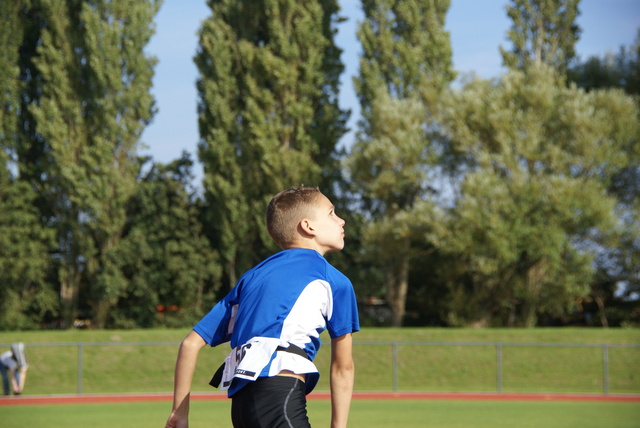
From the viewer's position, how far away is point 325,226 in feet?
11.1

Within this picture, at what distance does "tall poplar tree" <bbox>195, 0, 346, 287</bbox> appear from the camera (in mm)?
37938

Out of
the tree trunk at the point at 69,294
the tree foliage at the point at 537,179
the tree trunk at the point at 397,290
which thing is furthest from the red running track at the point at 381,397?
the tree trunk at the point at 69,294

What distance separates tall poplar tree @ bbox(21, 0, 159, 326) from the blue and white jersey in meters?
34.4

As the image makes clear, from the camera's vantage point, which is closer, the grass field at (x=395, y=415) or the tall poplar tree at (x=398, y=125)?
the grass field at (x=395, y=415)

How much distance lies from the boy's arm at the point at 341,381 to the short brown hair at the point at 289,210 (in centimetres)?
48

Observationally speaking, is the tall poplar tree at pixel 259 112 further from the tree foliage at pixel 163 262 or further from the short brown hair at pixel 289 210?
the short brown hair at pixel 289 210

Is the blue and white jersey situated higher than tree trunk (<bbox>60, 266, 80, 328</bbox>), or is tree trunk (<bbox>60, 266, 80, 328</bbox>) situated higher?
the blue and white jersey

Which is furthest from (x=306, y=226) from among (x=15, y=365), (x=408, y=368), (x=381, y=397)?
(x=408, y=368)

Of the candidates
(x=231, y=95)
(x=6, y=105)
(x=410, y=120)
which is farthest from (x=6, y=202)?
A: (x=410, y=120)

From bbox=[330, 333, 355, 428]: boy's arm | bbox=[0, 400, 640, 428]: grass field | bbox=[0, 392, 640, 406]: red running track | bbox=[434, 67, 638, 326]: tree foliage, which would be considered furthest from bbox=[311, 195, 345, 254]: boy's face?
bbox=[434, 67, 638, 326]: tree foliage

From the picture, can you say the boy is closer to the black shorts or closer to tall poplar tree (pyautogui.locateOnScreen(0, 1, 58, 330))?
the black shorts

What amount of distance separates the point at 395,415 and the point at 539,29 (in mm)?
25830

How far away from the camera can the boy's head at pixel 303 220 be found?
3367 mm

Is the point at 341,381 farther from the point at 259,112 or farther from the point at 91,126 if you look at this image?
the point at 91,126
